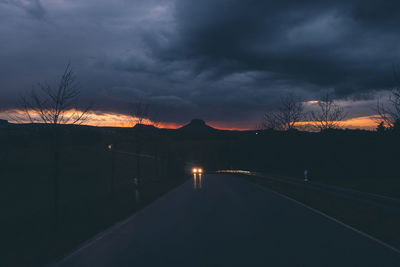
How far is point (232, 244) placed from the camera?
294 inches

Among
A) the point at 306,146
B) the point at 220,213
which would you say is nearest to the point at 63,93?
the point at 220,213

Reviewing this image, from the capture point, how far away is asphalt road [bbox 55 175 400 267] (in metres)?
6.18

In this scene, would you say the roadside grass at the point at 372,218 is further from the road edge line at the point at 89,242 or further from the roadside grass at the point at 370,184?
the road edge line at the point at 89,242

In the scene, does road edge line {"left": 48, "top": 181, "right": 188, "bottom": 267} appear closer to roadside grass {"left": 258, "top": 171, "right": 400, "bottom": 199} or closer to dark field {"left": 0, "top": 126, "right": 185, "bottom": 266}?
dark field {"left": 0, "top": 126, "right": 185, "bottom": 266}

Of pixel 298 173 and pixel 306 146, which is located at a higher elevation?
pixel 306 146

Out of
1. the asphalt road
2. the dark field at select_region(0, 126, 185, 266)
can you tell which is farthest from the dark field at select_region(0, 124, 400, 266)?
the asphalt road

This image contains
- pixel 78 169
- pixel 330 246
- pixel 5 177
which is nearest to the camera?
pixel 330 246

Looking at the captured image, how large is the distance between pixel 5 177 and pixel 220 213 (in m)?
37.9

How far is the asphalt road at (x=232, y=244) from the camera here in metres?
6.18

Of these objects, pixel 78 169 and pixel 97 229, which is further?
pixel 78 169

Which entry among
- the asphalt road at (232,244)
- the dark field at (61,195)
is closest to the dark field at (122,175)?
the dark field at (61,195)

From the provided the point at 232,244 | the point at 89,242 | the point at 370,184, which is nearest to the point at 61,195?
the point at 89,242

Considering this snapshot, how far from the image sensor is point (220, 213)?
1239 cm

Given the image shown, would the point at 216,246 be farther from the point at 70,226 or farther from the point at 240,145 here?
the point at 240,145
